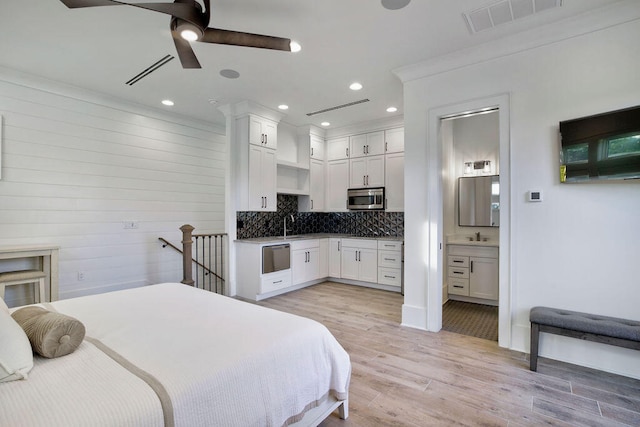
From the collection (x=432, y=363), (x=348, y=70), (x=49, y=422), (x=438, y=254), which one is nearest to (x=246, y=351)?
(x=49, y=422)

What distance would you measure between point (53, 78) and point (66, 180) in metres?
1.25

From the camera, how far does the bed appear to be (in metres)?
0.95

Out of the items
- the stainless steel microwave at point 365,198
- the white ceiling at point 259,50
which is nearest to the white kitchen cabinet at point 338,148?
the stainless steel microwave at point 365,198

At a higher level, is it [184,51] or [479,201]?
[184,51]

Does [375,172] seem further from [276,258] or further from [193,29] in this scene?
[193,29]

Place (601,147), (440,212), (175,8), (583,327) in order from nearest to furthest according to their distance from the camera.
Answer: (175,8), (583,327), (601,147), (440,212)

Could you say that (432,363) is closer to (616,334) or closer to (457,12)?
(616,334)

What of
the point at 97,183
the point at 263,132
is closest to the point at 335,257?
the point at 263,132

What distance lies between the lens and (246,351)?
1309 millimetres

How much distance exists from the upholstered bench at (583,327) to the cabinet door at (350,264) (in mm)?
2933

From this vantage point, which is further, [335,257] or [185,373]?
[335,257]

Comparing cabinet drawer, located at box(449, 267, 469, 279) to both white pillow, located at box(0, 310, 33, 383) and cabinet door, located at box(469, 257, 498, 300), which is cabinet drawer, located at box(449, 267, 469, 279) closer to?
cabinet door, located at box(469, 257, 498, 300)

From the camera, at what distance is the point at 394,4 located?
90.0 inches

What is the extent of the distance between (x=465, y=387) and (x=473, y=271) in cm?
243
